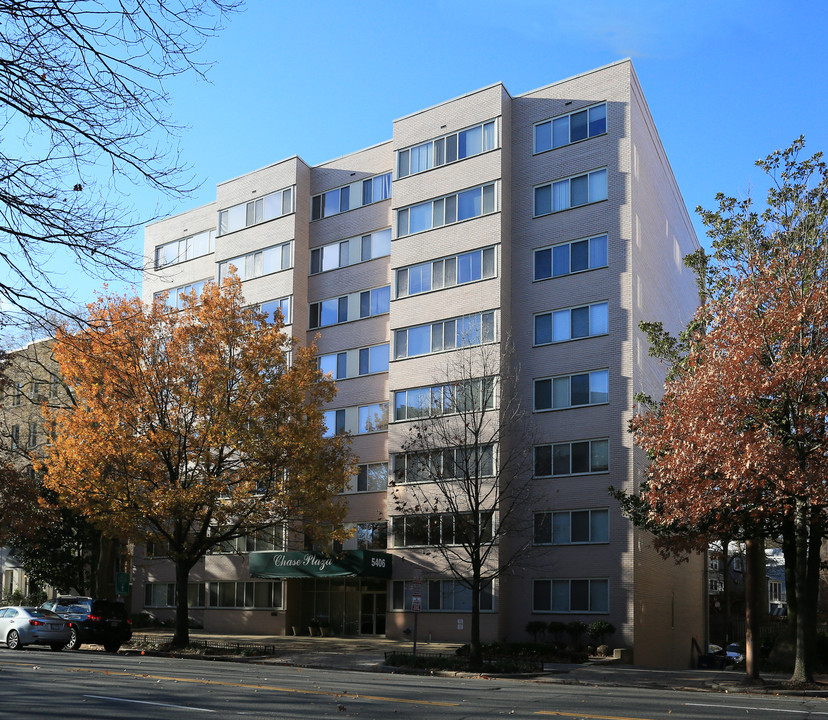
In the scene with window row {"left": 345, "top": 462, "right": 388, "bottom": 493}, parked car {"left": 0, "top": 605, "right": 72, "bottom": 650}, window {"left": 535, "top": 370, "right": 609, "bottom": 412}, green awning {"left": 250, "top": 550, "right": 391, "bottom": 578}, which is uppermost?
window {"left": 535, "top": 370, "right": 609, "bottom": 412}

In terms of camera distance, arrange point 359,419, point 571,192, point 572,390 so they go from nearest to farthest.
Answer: point 572,390 < point 571,192 < point 359,419

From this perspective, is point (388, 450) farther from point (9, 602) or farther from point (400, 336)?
point (9, 602)

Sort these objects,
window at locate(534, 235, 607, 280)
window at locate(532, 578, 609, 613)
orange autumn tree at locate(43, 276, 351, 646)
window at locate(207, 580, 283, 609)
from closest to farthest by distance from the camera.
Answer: orange autumn tree at locate(43, 276, 351, 646) < window at locate(532, 578, 609, 613) < window at locate(534, 235, 607, 280) < window at locate(207, 580, 283, 609)

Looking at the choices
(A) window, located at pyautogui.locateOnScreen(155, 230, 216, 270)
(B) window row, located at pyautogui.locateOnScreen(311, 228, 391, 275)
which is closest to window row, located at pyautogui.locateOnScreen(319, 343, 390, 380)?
(B) window row, located at pyautogui.locateOnScreen(311, 228, 391, 275)

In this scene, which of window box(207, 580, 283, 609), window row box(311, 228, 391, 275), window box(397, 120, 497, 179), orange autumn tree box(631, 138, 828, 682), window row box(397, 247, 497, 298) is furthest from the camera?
window row box(311, 228, 391, 275)

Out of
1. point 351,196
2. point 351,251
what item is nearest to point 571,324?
point 351,251

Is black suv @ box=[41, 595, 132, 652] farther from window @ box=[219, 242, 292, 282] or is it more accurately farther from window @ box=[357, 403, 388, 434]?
window @ box=[219, 242, 292, 282]

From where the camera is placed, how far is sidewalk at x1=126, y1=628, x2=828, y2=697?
22.4 m

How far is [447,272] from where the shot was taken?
129ft

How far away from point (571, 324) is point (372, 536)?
12.8 metres

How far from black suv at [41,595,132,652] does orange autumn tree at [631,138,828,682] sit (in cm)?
1768

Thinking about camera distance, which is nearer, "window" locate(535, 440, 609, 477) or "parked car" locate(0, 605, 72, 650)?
"parked car" locate(0, 605, 72, 650)

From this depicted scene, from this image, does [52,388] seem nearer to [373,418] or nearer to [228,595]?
[228,595]

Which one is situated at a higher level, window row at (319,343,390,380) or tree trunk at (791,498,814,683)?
window row at (319,343,390,380)
